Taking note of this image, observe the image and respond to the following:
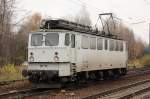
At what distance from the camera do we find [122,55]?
86.0ft

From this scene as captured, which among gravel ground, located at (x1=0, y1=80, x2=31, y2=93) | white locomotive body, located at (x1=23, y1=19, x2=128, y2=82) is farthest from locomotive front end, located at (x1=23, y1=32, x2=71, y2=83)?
gravel ground, located at (x1=0, y1=80, x2=31, y2=93)

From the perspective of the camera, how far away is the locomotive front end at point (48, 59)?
17.2m

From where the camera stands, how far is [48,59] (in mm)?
17609

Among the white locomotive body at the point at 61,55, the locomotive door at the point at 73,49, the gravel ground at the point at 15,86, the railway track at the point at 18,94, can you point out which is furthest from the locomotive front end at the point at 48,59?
the gravel ground at the point at 15,86

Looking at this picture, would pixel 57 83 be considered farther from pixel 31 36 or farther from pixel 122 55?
pixel 122 55

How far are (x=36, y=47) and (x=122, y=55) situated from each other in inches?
385

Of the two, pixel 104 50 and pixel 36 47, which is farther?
pixel 104 50

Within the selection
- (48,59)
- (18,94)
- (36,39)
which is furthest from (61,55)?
(18,94)

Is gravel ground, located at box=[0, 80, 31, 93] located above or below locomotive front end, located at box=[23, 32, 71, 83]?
below

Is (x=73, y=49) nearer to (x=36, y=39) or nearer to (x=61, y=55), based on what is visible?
(x=61, y=55)

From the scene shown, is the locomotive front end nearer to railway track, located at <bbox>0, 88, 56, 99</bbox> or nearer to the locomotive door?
the locomotive door

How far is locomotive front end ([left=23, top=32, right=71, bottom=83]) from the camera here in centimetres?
1723

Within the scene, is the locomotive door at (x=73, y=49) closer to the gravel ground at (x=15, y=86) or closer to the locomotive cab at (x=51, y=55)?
the locomotive cab at (x=51, y=55)

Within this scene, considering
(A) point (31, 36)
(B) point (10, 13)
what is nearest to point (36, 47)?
(A) point (31, 36)
